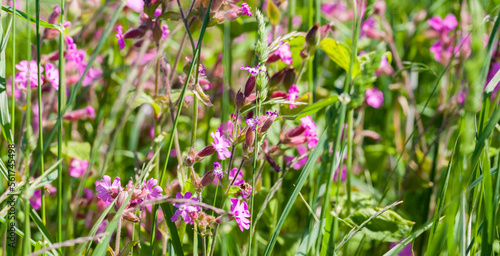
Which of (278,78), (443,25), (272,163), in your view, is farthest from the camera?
(443,25)

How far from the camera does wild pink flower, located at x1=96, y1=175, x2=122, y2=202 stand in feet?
2.60

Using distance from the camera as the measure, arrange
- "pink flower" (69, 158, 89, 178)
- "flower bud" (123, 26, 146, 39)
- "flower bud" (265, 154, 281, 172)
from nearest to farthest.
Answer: "flower bud" (265, 154, 281, 172)
"flower bud" (123, 26, 146, 39)
"pink flower" (69, 158, 89, 178)

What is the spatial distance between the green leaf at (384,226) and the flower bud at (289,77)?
343 mm

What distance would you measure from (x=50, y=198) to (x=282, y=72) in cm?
75

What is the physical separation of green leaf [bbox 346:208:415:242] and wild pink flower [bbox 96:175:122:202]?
48cm

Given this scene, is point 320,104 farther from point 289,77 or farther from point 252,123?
point 289,77

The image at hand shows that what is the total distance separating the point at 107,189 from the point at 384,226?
0.58m

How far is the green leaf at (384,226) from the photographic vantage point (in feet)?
3.22

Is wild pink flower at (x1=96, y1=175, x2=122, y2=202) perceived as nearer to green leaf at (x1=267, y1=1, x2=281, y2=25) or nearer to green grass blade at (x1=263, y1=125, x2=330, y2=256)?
green grass blade at (x1=263, y1=125, x2=330, y2=256)

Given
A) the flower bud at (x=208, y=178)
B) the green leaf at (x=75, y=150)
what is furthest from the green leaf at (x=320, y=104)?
the green leaf at (x=75, y=150)

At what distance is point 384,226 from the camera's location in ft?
3.29

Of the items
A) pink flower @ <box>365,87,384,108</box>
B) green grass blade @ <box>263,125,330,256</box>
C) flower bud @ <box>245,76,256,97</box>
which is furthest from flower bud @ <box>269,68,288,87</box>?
pink flower @ <box>365,87,384,108</box>

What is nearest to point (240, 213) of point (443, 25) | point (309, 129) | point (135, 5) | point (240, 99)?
point (240, 99)

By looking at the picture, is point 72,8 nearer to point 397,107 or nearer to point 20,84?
point 20,84
